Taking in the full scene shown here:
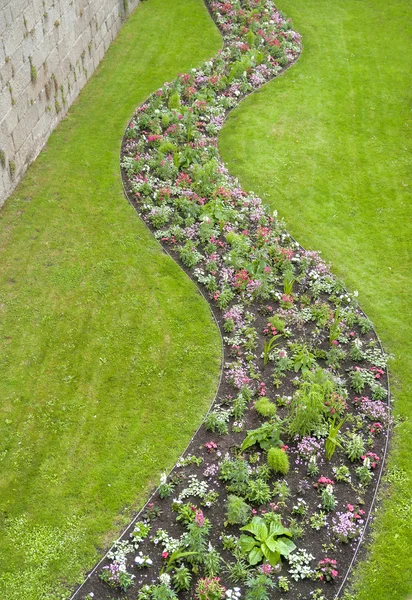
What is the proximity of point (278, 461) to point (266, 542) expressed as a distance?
1.38 meters

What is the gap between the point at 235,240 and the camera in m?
14.2

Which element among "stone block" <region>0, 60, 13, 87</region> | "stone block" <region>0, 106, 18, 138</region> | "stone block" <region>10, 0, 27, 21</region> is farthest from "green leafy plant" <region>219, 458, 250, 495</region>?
"stone block" <region>10, 0, 27, 21</region>

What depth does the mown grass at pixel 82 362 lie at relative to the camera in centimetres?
926

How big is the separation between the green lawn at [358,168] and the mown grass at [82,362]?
3.52m

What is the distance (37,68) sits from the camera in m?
16.0

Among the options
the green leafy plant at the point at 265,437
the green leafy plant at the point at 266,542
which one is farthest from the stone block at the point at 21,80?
the green leafy plant at the point at 266,542

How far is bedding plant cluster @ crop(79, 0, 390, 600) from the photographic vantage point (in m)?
8.68

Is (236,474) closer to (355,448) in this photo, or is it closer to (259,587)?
(259,587)

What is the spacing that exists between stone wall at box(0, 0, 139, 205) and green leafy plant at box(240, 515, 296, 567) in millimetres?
9871

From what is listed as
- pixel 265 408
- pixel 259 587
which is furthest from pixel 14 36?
pixel 259 587

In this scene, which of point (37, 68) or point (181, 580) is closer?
point (181, 580)

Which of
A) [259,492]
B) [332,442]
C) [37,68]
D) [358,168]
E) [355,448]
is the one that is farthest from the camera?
[358,168]

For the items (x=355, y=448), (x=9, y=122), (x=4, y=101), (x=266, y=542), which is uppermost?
(x=4, y=101)

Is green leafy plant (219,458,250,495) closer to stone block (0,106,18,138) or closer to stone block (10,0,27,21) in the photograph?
stone block (0,106,18,138)
